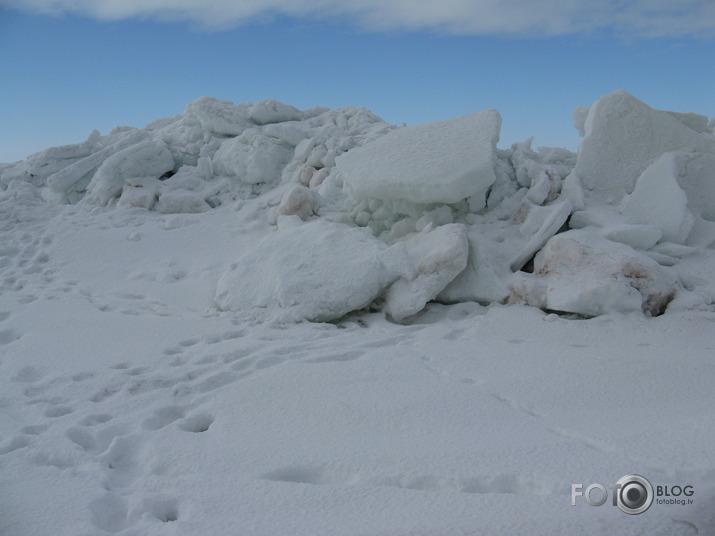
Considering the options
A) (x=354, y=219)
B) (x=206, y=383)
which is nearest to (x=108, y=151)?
(x=354, y=219)

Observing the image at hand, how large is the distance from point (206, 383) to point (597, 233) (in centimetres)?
287

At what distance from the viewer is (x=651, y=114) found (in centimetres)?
474

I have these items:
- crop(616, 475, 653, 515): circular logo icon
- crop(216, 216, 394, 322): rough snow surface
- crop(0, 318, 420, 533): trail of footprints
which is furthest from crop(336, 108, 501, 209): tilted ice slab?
crop(616, 475, 653, 515): circular logo icon

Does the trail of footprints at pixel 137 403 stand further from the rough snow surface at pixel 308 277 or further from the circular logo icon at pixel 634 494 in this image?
the circular logo icon at pixel 634 494

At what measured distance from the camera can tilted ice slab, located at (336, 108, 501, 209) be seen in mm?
4398

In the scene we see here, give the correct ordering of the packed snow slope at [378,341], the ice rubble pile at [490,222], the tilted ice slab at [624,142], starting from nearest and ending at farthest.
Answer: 1. the packed snow slope at [378,341]
2. the ice rubble pile at [490,222]
3. the tilted ice slab at [624,142]

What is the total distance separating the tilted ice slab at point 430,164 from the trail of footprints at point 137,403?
141cm

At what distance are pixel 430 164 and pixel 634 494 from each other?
127 inches

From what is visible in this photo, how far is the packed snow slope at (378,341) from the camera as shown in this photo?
184 centimetres

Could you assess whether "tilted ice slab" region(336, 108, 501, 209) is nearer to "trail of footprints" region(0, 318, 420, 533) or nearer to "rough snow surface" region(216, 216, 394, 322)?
"rough snow surface" region(216, 216, 394, 322)

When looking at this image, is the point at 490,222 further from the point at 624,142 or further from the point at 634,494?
the point at 634,494

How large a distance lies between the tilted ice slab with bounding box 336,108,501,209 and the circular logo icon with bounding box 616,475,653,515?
2.90 metres

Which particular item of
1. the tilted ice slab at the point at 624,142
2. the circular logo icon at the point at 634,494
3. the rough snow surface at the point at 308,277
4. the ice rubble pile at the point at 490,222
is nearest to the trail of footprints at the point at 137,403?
the rough snow surface at the point at 308,277

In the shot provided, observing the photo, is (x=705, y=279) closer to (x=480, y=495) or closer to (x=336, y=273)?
(x=336, y=273)
